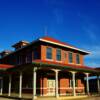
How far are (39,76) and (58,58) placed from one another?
15.2ft

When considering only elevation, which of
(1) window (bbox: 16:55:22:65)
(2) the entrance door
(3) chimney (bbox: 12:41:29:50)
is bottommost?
(2) the entrance door

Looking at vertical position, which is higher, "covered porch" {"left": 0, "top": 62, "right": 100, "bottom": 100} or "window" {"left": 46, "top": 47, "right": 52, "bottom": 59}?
"window" {"left": 46, "top": 47, "right": 52, "bottom": 59}

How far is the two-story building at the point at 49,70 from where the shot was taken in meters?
24.9

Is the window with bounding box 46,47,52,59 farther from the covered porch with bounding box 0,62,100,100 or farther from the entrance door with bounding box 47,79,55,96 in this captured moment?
the entrance door with bounding box 47,79,55,96

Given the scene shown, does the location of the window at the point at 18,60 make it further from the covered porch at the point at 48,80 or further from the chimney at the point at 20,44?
the covered porch at the point at 48,80

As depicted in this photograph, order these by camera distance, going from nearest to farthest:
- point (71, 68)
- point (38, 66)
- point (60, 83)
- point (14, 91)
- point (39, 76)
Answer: point (38, 66)
point (71, 68)
point (39, 76)
point (60, 83)
point (14, 91)

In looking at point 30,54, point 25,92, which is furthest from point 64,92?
point 30,54

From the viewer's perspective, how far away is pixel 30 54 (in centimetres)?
3012

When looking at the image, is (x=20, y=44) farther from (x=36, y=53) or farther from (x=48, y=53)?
(x=48, y=53)

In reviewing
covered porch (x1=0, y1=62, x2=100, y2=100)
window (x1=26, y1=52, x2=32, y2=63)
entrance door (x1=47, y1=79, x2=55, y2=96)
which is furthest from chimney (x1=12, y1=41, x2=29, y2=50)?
entrance door (x1=47, y1=79, x2=55, y2=96)

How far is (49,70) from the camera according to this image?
2531 cm

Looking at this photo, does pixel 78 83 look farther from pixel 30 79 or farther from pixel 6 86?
pixel 6 86

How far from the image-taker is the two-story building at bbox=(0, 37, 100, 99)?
24862 millimetres

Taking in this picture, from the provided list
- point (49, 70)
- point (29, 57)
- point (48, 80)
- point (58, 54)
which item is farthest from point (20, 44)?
point (49, 70)
